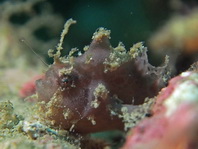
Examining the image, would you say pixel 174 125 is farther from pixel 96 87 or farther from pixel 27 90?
pixel 27 90

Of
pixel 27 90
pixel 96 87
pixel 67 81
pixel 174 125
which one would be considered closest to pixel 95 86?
pixel 96 87

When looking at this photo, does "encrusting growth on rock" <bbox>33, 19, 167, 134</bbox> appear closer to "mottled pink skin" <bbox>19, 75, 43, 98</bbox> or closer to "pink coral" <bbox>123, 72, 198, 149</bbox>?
"pink coral" <bbox>123, 72, 198, 149</bbox>

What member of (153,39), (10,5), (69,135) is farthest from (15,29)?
(69,135)

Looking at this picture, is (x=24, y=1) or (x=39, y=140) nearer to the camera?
(x=39, y=140)

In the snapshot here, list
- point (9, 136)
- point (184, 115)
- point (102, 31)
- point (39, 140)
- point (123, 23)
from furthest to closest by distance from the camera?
point (123, 23), point (102, 31), point (9, 136), point (39, 140), point (184, 115)

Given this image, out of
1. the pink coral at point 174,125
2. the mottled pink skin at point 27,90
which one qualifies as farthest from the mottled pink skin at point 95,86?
the mottled pink skin at point 27,90

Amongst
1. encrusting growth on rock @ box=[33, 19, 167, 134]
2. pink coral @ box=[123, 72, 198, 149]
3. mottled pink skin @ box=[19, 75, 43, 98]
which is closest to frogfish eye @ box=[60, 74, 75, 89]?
encrusting growth on rock @ box=[33, 19, 167, 134]

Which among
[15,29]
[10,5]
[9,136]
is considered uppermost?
[10,5]

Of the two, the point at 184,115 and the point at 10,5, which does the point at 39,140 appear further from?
the point at 10,5
